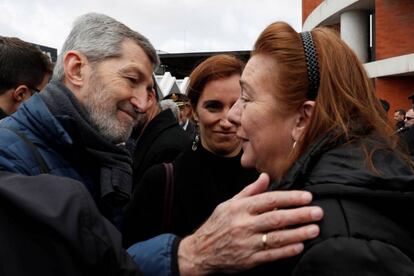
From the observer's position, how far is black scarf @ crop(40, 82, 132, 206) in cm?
190

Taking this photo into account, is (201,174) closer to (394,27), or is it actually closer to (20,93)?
(20,93)

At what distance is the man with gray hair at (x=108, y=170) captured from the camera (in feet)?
3.91

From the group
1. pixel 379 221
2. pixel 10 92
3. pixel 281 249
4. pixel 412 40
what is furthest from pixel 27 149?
pixel 412 40

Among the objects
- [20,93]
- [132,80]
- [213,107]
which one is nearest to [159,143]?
[213,107]

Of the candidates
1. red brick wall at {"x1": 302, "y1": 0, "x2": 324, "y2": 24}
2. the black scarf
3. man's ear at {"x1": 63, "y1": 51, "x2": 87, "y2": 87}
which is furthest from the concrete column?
the black scarf

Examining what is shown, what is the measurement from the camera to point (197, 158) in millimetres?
2871

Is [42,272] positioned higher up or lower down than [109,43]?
lower down

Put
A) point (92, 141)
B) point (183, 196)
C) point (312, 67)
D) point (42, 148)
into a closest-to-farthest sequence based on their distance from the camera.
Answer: point (312, 67), point (42, 148), point (92, 141), point (183, 196)

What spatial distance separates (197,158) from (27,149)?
130cm

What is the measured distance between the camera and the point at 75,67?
2127 mm

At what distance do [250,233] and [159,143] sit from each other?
226 cm

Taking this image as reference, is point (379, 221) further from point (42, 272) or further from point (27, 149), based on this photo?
point (27, 149)

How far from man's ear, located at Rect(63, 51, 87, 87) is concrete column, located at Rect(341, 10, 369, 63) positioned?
22.4 m

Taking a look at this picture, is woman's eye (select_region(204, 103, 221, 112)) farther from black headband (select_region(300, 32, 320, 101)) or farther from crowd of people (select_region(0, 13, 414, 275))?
black headband (select_region(300, 32, 320, 101))
